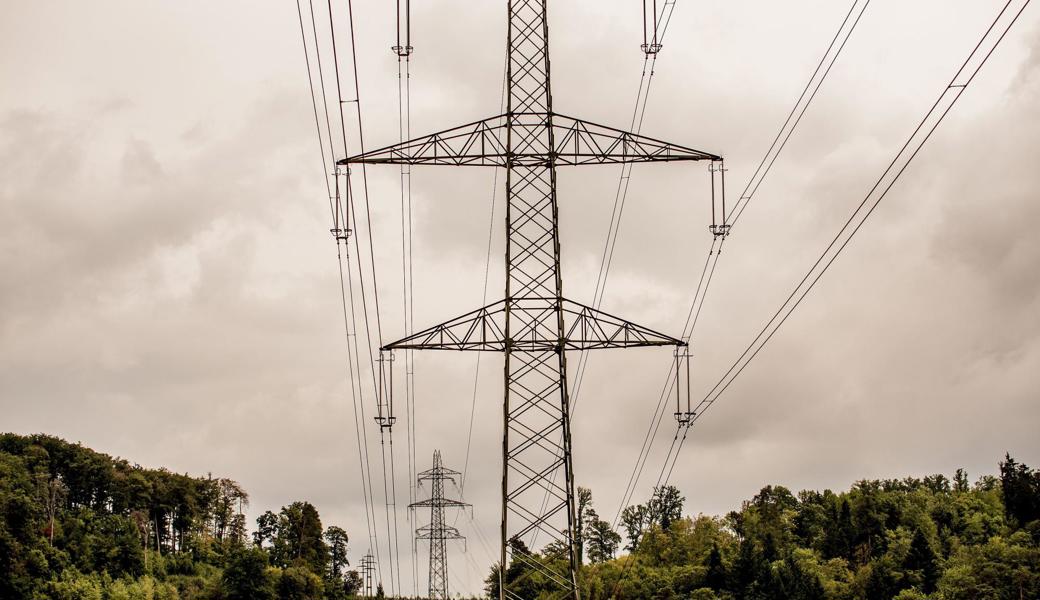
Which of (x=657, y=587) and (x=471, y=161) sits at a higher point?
(x=471, y=161)

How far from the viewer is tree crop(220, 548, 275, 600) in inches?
5148

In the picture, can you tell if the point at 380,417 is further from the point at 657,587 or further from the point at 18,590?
the point at 18,590

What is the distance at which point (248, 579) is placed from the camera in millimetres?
131500

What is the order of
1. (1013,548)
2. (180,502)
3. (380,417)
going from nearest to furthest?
(380,417), (1013,548), (180,502)

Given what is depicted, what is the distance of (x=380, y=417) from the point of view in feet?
137

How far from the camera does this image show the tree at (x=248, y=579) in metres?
A: 131

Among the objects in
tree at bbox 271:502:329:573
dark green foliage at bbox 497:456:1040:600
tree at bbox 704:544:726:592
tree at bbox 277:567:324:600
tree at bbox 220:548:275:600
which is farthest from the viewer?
tree at bbox 271:502:329:573

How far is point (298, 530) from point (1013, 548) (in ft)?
303

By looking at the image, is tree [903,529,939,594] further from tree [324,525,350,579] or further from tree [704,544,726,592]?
tree [324,525,350,579]

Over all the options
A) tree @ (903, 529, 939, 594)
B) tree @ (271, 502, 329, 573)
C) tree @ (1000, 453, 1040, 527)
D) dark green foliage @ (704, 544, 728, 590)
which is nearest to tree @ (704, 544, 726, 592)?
dark green foliage @ (704, 544, 728, 590)

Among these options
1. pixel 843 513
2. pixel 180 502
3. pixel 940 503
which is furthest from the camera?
pixel 180 502

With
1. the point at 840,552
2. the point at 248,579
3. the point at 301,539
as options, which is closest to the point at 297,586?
the point at 248,579

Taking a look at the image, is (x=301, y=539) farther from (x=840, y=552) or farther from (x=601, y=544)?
(x=840, y=552)

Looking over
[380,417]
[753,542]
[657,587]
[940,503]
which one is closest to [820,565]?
[753,542]
